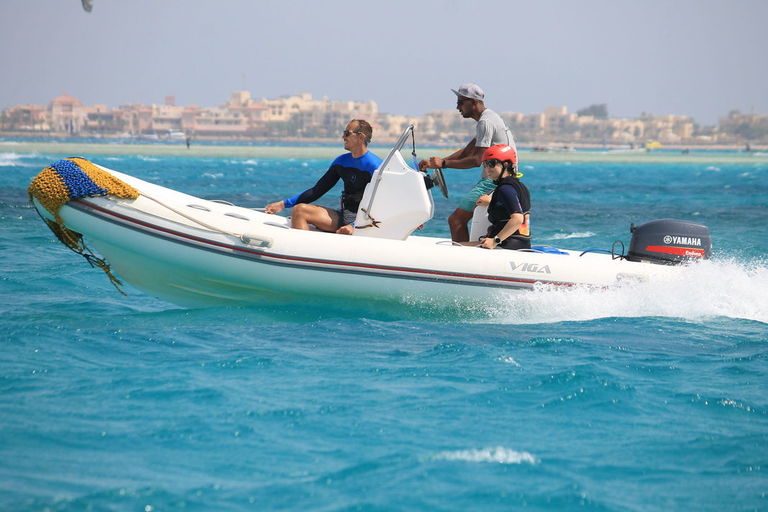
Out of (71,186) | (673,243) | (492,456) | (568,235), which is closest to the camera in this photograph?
(492,456)

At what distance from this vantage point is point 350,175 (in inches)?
300

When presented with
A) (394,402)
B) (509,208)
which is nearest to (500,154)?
(509,208)

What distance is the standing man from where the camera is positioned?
7.57 m

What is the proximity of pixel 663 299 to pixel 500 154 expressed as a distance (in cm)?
185

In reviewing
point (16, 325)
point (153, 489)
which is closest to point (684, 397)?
point (153, 489)

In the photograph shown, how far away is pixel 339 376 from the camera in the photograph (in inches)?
235

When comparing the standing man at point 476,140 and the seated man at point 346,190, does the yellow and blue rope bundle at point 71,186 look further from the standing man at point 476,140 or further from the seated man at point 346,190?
the standing man at point 476,140

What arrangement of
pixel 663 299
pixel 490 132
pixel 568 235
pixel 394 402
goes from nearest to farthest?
pixel 394 402
pixel 490 132
pixel 663 299
pixel 568 235

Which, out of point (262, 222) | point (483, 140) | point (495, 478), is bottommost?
point (495, 478)

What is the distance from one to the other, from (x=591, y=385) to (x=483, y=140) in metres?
2.48

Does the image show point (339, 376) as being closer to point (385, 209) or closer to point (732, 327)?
point (385, 209)

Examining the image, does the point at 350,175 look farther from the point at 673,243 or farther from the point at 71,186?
the point at 673,243

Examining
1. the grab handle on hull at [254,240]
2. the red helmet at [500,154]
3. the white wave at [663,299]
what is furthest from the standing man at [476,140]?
the grab handle on hull at [254,240]

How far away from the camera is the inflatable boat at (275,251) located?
284 inches
